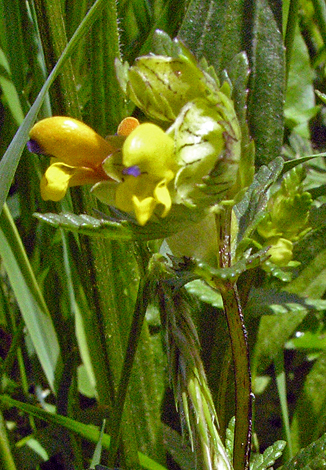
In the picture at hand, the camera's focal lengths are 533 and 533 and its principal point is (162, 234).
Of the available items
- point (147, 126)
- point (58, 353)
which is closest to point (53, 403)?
point (58, 353)

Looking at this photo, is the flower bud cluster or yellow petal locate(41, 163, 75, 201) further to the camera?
the flower bud cluster

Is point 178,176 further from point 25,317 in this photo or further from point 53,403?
point 53,403

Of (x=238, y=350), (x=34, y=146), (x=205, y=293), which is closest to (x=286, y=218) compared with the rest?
(x=205, y=293)

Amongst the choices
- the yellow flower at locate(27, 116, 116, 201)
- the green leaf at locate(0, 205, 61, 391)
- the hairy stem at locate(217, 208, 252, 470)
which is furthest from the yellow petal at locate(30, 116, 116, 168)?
the green leaf at locate(0, 205, 61, 391)

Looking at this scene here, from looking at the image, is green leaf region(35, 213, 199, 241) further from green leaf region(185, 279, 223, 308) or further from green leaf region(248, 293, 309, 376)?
green leaf region(248, 293, 309, 376)

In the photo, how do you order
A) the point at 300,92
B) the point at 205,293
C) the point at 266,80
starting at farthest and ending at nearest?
the point at 300,92
the point at 266,80
the point at 205,293

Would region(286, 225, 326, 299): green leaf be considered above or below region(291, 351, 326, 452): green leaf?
above

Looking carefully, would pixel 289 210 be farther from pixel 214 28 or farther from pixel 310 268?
pixel 214 28
